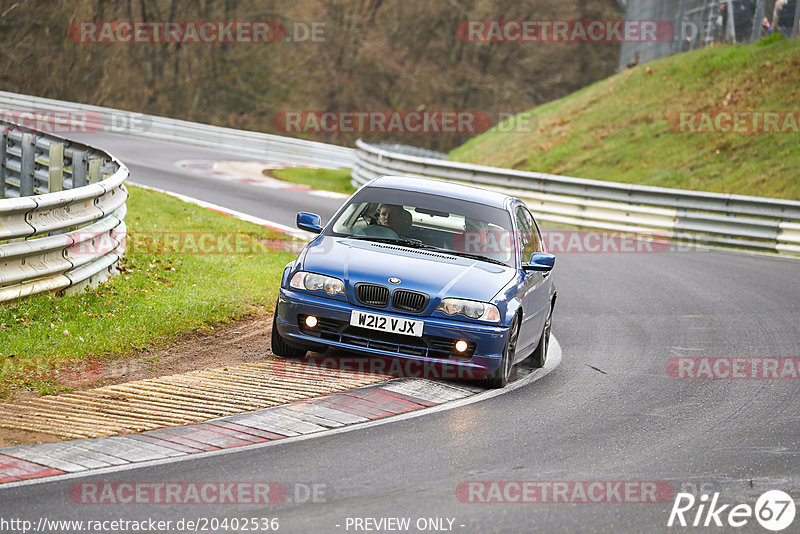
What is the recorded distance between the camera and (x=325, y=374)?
27.5ft

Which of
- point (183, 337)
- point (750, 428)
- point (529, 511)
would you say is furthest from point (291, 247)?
point (529, 511)

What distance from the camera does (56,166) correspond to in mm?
13500

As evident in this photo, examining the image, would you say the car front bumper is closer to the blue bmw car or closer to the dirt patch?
the blue bmw car

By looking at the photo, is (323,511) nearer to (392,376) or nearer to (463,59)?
(392,376)

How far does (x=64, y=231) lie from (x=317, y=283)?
3671mm

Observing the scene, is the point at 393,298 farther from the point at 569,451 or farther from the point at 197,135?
the point at 197,135

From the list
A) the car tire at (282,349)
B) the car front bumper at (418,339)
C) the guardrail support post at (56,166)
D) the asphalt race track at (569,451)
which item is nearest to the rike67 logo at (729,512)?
Result: the asphalt race track at (569,451)

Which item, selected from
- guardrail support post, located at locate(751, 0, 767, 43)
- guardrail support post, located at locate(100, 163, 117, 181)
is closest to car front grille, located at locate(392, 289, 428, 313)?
guardrail support post, located at locate(100, 163, 117, 181)

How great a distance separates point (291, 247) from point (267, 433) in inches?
376

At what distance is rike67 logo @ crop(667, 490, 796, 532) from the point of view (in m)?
5.55

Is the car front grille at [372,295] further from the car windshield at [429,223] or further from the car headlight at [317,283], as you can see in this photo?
the car windshield at [429,223]

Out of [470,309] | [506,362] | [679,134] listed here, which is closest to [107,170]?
[470,309]

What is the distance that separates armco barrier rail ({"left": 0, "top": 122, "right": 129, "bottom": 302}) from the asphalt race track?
3759 millimetres

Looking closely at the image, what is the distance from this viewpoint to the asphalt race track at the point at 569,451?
5.35 metres
